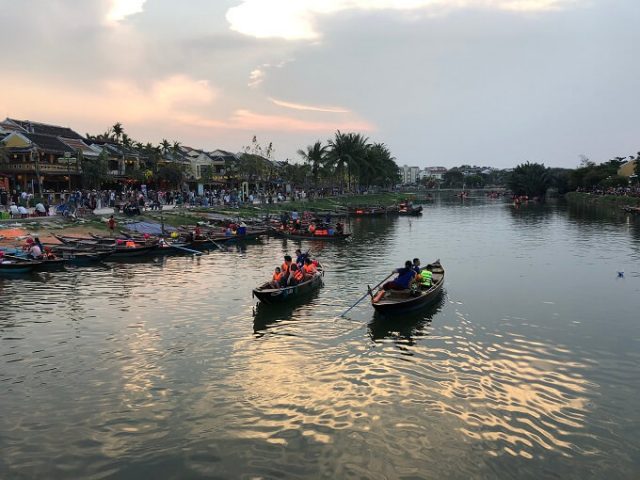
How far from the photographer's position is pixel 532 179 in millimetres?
129875

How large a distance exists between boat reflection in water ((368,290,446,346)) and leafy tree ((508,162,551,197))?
400 feet

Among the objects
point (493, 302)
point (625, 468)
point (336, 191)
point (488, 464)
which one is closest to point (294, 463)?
point (488, 464)

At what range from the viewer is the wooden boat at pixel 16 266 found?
26812 mm

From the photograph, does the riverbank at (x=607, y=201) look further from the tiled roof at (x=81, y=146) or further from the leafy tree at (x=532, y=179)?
the tiled roof at (x=81, y=146)

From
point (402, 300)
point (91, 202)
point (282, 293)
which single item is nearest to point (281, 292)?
point (282, 293)

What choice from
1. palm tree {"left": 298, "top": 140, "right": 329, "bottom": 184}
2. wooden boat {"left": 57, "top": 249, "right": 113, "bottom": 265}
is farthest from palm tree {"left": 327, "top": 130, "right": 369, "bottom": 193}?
wooden boat {"left": 57, "top": 249, "right": 113, "bottom": 265}

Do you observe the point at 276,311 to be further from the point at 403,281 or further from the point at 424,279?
the point at 424,279

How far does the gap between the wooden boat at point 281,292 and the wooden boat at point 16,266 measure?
14.3 m

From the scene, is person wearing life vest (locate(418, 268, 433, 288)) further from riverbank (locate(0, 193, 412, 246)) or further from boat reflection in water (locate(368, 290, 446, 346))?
riverbank (locate(0, 193, 412, 246))

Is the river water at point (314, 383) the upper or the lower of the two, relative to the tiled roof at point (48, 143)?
lower

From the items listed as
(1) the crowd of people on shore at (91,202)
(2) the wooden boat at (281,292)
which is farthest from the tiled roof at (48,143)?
(2) the wooden boat at (281,292)

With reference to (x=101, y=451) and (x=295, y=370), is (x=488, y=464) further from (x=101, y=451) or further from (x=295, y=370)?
(x=101, y=451)

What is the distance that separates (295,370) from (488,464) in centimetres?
616

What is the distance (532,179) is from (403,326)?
4920 inches
